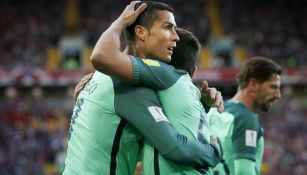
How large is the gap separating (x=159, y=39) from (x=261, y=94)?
208 cm

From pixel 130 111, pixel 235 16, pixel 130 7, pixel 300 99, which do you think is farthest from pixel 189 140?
pixel 235 16

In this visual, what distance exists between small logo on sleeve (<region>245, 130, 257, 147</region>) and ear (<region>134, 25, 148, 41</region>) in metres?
1.77

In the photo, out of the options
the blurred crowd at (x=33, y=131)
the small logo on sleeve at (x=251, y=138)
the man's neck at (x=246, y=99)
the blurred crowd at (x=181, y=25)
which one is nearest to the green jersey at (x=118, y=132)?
the small logo on sleeve at (x=251, y=138)

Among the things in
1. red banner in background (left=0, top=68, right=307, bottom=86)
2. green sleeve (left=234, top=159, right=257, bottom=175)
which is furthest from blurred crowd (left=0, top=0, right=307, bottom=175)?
green sleeve (left=234, top=159, right=257, bottom=175)

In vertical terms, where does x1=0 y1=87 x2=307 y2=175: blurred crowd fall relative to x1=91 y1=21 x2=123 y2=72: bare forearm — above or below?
below

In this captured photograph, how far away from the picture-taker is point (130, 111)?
328 cm

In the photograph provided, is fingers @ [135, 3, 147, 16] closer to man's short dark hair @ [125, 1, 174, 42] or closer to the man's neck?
man's short dark hair @ [125, 1, 174, 42]

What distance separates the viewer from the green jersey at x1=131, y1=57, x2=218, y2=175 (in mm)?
3283

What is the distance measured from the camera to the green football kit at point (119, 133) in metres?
3.24

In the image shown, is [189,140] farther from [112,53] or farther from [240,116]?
[240,116]

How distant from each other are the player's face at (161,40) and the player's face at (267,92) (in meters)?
2.01

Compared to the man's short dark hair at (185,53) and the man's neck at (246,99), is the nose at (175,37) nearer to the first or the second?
the man's short dark hair at (185,53)

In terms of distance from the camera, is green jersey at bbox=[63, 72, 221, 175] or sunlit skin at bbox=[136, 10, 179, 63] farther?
sunlit skin at bbox=[136, 10, 179, 63]

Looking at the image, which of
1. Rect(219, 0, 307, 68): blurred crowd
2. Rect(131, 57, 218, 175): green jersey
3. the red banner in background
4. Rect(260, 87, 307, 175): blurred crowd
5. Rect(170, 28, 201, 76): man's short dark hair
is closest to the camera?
Rect(131, 57, 218, 175): green jersey
